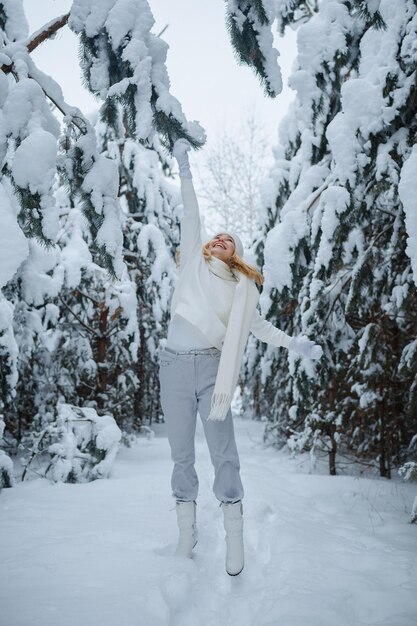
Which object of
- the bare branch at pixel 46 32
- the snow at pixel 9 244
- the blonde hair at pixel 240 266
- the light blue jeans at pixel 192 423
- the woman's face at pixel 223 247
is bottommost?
the light blue jeans at pixel 192 423

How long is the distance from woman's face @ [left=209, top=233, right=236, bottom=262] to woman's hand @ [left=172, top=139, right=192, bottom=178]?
0.42 m

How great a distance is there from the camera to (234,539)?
236 centimetres

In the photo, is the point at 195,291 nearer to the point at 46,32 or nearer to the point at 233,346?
the point at 233,346

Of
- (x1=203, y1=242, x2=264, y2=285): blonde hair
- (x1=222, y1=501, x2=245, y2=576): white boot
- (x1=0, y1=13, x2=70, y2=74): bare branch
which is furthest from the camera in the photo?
(x1=203, y1=242, x2=264, y2=285): blonde hair

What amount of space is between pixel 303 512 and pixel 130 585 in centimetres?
198

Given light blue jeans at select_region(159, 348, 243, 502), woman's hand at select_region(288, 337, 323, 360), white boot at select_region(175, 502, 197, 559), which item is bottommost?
white boot at select_region(175, 502, 197, 559)

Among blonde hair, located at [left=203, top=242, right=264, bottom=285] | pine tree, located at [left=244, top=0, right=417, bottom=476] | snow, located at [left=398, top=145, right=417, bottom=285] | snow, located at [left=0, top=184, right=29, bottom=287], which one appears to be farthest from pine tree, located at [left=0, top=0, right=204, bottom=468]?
pine tree, located at [left=244, top=0, right=417, bottom=476]

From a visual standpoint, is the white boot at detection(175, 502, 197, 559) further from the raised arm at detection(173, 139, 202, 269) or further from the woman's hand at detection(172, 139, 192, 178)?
the woman's hand at detection(172, 139, 192, 178)

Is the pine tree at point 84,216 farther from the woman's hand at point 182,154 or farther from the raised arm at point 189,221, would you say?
the raised arm at point 189,221

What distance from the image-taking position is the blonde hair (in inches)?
101

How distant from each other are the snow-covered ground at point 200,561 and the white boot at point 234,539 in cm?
7

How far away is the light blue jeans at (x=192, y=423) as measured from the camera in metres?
2.42

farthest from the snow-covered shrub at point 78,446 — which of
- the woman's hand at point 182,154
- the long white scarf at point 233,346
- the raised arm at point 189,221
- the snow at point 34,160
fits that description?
the snow at point 34,160

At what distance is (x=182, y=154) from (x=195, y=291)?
2.41ft
